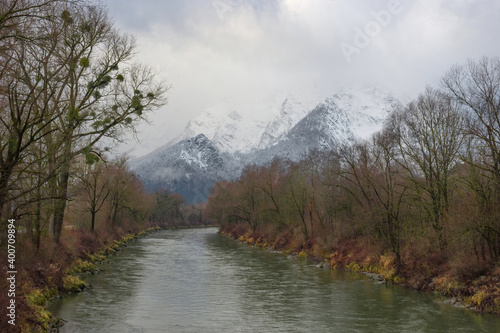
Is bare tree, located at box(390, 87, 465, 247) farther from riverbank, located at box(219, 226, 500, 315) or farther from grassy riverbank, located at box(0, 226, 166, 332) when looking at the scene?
grassy riverbank, located at box(0, 226, 166, 332)

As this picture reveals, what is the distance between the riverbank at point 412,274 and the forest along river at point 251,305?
836 mm

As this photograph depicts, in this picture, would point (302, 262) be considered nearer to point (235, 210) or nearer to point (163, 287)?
point (163, 287)

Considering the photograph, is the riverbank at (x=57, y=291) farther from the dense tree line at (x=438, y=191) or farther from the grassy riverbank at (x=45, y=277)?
the dense tree line at (x=438, y=191)

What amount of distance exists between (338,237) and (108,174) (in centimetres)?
3036

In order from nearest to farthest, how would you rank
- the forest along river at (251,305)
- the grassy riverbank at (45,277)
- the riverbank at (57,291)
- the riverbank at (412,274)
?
the grassy riverbank at (45,277) < the riverbank at (57,291) < the forest along river at (251,305) < the riverbank at (412,274)

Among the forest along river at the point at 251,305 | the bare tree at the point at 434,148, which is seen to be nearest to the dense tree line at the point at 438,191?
the bare tree at the point at 434,148

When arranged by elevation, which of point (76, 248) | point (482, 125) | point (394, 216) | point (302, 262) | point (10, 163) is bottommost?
point (302, 262)

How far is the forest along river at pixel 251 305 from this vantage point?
17.4 m

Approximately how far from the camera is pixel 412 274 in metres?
26.5

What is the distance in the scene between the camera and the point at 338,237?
40.7 meters

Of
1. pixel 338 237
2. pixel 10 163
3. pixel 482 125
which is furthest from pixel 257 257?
pixel 10 163

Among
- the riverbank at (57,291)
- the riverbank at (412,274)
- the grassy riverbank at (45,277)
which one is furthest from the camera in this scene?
the riverbank at (412,274)

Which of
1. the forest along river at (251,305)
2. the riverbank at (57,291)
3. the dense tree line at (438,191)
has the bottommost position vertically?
the forest along river at (251,305)

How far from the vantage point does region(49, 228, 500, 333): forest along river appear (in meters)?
17.4
